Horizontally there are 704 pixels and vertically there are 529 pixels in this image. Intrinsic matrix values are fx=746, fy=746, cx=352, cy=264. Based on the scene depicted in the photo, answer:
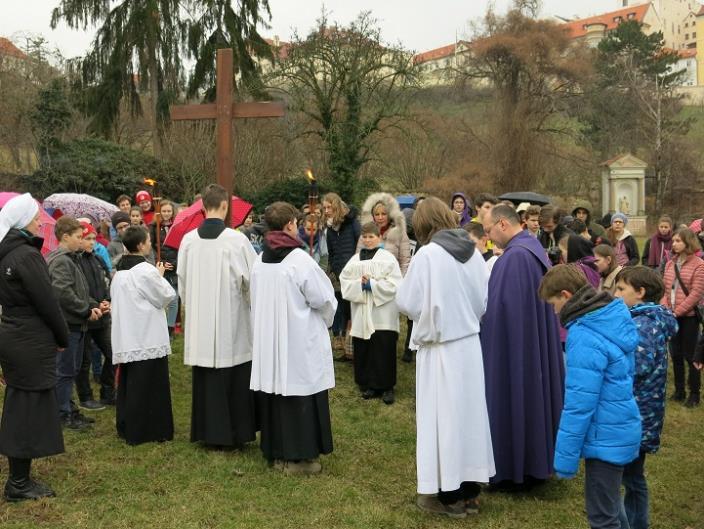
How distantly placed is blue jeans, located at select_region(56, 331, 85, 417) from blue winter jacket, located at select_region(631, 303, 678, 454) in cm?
477

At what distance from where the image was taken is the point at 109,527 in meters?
4.78

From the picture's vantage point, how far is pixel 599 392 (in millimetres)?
3678

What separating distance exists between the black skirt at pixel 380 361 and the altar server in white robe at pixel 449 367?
3.00 metres

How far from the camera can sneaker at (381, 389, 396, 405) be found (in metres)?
7.75

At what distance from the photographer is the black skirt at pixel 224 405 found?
6.12m

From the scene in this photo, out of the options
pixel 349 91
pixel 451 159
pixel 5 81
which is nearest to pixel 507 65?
pixel 451 159

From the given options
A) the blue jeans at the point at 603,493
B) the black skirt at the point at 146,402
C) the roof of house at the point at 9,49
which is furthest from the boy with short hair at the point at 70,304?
the roof of house at the point at 9,49

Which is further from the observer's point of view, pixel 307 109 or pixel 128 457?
pixel 307 109

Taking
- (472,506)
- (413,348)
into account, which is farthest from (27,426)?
(472,506)

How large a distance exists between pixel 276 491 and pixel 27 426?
1.76 metres

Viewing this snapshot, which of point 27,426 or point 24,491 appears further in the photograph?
point 24,491

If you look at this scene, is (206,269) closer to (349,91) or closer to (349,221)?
(349,221)

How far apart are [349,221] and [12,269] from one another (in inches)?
190

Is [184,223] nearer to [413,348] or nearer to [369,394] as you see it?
[369,394]
